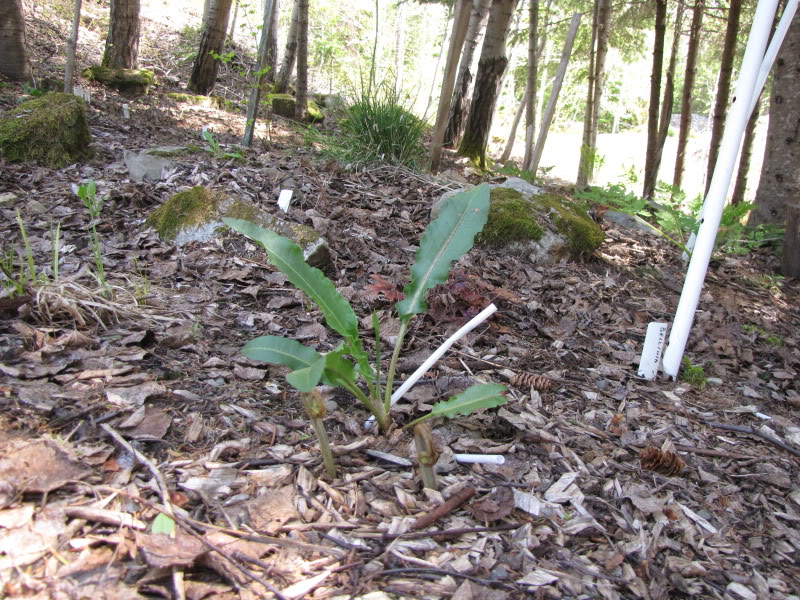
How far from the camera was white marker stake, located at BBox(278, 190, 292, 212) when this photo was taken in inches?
150

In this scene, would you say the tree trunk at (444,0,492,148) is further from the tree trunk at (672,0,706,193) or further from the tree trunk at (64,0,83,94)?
the tree trunk at (64,0,83,94)

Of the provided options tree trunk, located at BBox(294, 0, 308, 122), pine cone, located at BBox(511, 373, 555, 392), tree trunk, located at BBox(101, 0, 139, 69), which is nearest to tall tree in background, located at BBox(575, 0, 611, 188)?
tree trunk, located at BBox(294, 0, 308, 122)

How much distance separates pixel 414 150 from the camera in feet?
17.0

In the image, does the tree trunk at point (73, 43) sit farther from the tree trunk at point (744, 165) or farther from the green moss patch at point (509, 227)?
the tree trunk at point (744, 165)

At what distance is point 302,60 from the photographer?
7.21 m

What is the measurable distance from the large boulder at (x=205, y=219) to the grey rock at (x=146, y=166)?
856 millimetres

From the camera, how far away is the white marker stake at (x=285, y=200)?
150 inches

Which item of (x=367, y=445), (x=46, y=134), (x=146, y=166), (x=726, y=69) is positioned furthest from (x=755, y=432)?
(x=726, y=69)

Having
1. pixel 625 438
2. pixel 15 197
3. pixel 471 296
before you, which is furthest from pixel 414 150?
pixel 625 438

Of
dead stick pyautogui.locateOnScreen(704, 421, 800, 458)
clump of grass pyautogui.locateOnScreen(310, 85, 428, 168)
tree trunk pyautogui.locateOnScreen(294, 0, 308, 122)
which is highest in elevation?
tree trunk pyautogui.locateOnScreen(294, 0, 308, 122)

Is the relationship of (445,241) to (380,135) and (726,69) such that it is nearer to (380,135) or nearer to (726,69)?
(380,135)

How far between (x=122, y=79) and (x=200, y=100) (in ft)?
3.52

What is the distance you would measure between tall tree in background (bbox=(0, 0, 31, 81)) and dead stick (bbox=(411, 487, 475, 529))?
7.65 meters

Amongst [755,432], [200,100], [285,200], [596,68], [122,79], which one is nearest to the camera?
[755,432]
